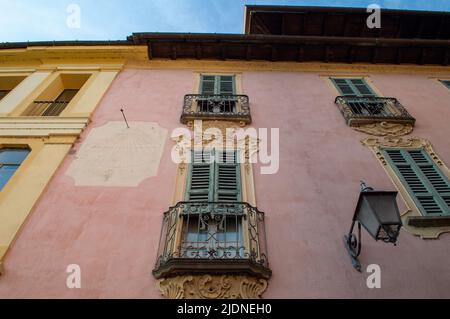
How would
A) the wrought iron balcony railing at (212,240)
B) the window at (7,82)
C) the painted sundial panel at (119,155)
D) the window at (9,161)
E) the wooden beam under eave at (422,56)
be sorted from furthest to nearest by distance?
1. the wooden beam under eave at (422,56)
2. the window at (7,82)
3. the window at (9,161)
4. the painted sundial panel at (119,155)
5. the wrought iron balcony railing at (212,240)

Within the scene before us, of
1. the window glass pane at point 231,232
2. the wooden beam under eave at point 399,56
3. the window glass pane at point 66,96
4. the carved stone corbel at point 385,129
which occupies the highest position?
the wooden beam under eave at point 399,56

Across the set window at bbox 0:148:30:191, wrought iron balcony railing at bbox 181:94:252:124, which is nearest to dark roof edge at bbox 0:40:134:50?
wrought iron balcony railing at bbox 181:94:252:124

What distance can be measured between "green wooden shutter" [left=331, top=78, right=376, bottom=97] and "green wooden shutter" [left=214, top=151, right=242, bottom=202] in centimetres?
441

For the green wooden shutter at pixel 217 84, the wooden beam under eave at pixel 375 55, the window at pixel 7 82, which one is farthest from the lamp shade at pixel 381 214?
the window at pixel 7 82

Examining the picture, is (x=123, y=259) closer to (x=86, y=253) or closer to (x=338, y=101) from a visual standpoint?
(x=86, y=253)

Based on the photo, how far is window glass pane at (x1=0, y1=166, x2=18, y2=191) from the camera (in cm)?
633

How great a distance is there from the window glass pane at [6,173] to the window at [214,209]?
3346mm

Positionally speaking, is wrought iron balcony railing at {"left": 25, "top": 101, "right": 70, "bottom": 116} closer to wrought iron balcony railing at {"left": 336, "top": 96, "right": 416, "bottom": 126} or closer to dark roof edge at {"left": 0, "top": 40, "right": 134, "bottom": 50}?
dark roof edge at {"left": 0, "top": 40, "right": 134, "bottom": 50}

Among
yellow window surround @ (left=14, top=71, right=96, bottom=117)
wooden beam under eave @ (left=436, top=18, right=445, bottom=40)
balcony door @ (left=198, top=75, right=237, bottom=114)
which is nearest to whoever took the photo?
yellow window surround @ (left=14, top=71, right=96, bottom=117)

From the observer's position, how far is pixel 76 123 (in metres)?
7.63

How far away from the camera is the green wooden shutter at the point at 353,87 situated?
946cm

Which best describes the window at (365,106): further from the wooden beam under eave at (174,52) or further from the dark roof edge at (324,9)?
the wooden beam under eave at (174,52)

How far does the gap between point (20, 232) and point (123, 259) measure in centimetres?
175
